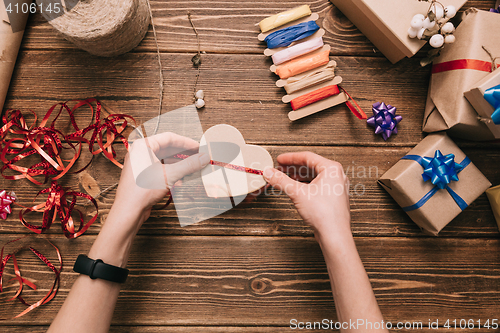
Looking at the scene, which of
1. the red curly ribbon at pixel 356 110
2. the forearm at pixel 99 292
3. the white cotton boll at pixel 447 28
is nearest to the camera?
the forearm at pixel 99 292

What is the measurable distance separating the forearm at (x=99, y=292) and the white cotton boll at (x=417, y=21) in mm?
921

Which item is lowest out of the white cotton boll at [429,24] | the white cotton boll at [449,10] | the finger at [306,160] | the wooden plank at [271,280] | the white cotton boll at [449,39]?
the wooden plank at [271,280]

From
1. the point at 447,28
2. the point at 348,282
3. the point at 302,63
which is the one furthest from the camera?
the point at 302,63

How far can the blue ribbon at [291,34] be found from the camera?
86 cm

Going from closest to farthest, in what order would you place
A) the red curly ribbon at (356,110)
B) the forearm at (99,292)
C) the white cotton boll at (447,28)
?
the forearm at (99,292), the white cotton boll at (447,28), the red curly ribbon at (356,110)

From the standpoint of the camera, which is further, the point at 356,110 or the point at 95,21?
the point at 356,110

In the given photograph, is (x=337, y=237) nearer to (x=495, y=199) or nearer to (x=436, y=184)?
(x=436, y=184)

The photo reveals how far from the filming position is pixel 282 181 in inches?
28.1

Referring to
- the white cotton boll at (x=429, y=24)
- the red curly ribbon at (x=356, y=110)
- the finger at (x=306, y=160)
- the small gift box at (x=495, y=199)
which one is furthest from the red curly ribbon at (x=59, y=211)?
the small gift box at (x=495, y=199)

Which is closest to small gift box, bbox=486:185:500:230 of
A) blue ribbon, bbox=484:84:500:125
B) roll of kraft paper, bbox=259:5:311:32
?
blue ribbon, bbox=484:84:500:125

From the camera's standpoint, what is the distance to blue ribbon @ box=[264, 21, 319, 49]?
86cm

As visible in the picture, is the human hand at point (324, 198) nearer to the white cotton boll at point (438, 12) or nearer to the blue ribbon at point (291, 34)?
the blue ribbon at point (291, 34)

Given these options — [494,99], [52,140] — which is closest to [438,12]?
[494,99]

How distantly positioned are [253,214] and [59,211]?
594 millimetres
